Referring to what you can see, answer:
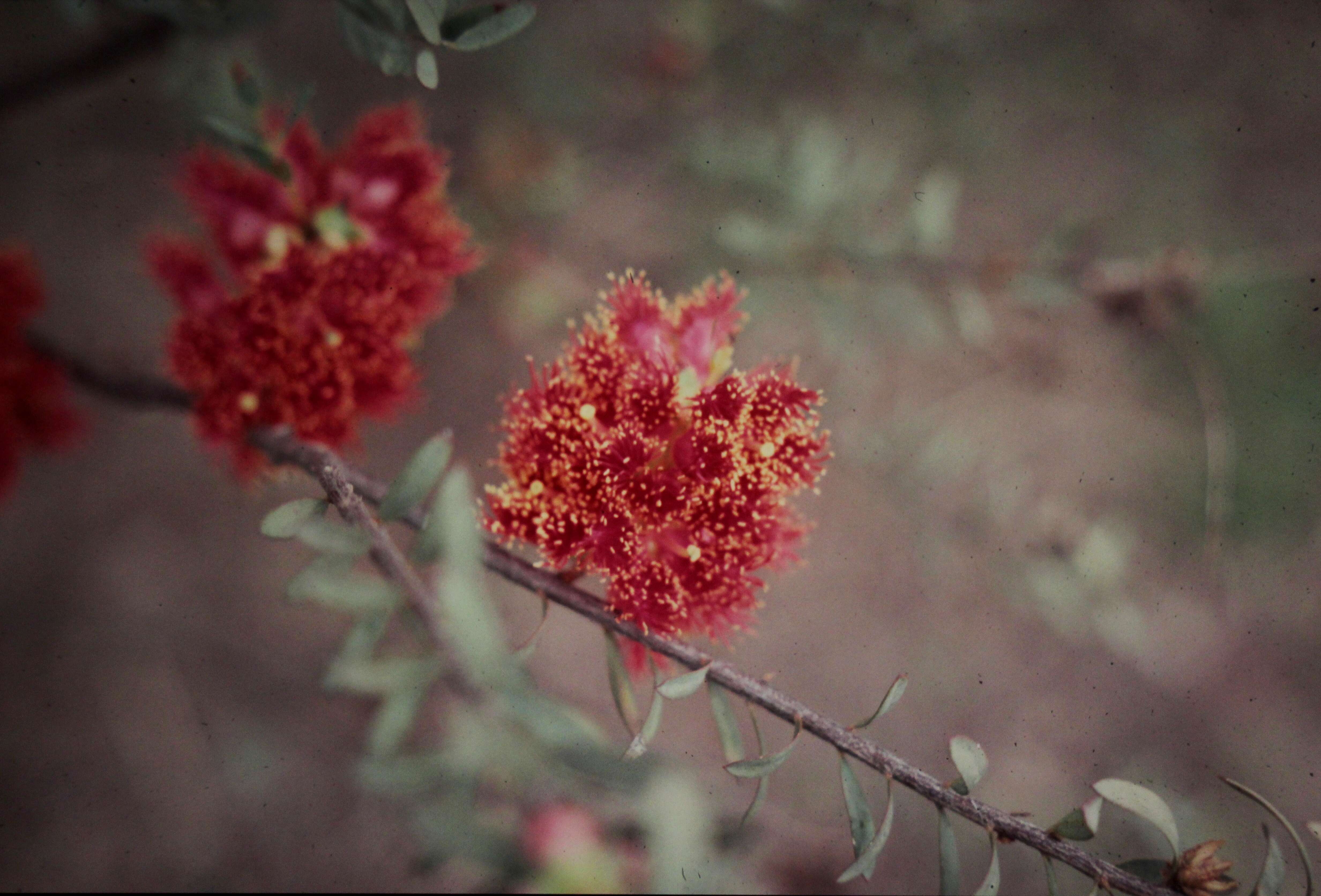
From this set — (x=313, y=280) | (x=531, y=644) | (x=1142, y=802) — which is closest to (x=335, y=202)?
(x=313, y=280)

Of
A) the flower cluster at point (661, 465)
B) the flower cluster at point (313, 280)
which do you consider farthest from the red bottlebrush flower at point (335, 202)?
the flower cluster at point (661, 465)

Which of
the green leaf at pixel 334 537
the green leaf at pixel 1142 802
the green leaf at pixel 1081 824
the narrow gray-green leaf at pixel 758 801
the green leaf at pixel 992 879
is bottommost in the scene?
the green leaf at pixel 334 537

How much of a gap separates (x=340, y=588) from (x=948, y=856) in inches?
17.6

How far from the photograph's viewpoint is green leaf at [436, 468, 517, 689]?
425mm

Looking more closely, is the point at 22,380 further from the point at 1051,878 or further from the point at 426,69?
the point at 1051,878

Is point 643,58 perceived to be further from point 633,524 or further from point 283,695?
point 283,695

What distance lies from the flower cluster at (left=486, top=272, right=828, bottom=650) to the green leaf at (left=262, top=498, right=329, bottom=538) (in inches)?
4.7

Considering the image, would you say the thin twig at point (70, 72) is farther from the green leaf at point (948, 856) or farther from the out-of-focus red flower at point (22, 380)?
the green leaf at point (948, 856)

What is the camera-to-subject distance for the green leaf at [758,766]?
0.51 metres

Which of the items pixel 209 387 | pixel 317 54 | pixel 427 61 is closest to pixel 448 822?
pixel 209 387

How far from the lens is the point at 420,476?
494 mm

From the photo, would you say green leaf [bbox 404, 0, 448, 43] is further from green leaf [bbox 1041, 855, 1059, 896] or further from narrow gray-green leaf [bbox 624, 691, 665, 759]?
green leaf [bbox 1041, 855, 1059, 896]

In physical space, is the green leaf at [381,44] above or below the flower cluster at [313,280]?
above

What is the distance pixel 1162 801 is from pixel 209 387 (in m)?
0.82
